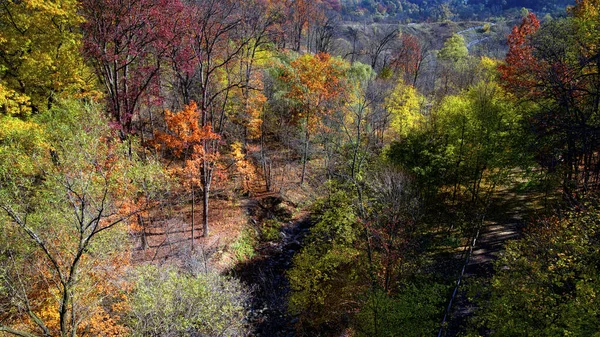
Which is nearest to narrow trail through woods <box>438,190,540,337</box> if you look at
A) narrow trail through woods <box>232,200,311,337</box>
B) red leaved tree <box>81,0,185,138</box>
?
narrow trail through woods <box>232,200,311,337</box>

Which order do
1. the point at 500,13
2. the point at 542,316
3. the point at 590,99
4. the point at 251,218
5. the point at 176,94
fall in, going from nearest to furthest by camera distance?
the point at 542,316
the point at 590,99
the point at 251,218
the point at 176,94
the point at 500,13

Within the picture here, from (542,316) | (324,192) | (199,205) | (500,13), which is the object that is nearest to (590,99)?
(542,316)

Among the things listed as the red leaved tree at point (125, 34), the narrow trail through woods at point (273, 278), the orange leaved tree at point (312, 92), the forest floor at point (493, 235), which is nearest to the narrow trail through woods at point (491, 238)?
the forest floor at point (493, 235)

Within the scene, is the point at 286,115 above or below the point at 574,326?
above

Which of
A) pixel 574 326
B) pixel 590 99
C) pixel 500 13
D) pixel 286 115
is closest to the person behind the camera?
pixel 574 326

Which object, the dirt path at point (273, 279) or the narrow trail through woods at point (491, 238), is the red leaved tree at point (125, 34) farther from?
the narrow trail through woods at point (491, 238)

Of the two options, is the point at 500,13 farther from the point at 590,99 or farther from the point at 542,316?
the point at 542,316

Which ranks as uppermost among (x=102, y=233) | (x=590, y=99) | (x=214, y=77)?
(x=214, y=77)

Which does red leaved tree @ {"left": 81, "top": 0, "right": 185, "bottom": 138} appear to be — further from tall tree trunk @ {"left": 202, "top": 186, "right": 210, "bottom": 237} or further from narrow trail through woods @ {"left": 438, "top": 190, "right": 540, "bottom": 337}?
narrow trail through woods @ {"left": 438, "top": 190, "right": 540, "bottom": 337}
